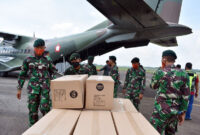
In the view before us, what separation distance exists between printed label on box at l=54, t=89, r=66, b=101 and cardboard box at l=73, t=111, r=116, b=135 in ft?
1.11

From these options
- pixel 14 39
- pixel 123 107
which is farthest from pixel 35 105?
pixel 14 39

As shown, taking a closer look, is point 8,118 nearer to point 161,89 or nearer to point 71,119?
point 71,119

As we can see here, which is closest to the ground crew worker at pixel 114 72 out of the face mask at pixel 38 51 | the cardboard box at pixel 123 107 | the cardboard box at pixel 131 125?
the face mask at pixel 38 51

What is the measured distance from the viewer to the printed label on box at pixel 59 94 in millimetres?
2246

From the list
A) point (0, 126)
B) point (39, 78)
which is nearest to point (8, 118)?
point (0, 126)

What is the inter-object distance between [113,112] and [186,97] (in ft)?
4.73

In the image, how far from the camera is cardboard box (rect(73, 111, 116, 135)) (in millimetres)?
1535

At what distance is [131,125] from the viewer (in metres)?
1.76

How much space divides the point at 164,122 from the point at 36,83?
269 cm

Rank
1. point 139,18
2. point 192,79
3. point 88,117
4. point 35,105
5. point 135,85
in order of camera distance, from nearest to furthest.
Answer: point 88,117
point 35,105
point 135,85
point 192,79
point 139,18

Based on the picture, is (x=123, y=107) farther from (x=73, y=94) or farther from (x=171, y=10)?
(x=171, y=10)

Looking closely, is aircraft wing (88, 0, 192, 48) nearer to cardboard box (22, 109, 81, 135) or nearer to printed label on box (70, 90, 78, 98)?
printed label on box (70, 90, 78, 98)

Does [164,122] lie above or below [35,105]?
below

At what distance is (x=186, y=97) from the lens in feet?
9.32
